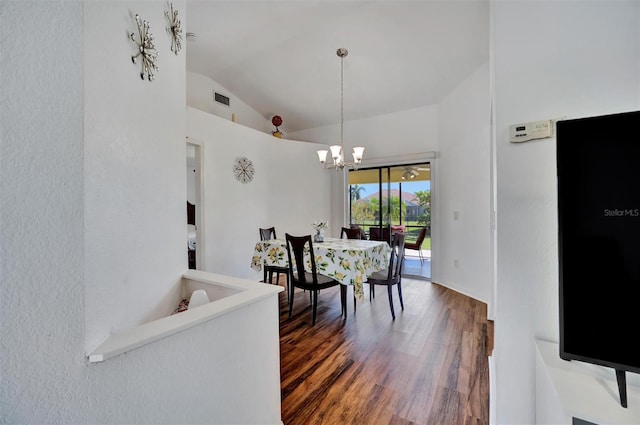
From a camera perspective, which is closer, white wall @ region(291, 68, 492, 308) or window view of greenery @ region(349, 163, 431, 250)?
white wall @ region(291, 68, 492, 308)

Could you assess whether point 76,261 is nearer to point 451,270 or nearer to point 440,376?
point 440,376

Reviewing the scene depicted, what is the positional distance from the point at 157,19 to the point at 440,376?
2.81 metres

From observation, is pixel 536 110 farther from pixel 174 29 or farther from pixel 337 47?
pixel 337 47

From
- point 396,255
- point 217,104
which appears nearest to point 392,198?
point 396,255

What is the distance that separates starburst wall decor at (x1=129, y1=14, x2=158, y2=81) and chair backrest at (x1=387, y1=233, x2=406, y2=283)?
8.18 feet

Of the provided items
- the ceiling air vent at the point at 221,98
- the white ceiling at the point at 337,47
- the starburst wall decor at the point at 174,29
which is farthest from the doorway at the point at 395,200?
the starburst wall decor at the point at 174,29

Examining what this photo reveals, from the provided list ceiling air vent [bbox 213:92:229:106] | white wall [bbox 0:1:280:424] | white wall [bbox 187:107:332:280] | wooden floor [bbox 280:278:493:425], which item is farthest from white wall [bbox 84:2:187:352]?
ceiling air vent [bbox 213:92:229:106]

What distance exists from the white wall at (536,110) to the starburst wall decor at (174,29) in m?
1.69

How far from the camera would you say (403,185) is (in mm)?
5059

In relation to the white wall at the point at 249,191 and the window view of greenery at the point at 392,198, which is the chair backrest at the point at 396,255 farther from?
the white wall at the point at 249,191

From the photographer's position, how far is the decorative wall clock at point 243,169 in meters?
4.21

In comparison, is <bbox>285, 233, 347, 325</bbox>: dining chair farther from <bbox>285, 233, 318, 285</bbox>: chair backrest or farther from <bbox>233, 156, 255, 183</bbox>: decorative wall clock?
<bbox>233, 156, 255, 183</bbox>: decorative wall clock

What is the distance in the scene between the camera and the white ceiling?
111 inches

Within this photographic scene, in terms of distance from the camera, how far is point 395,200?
5.03m
